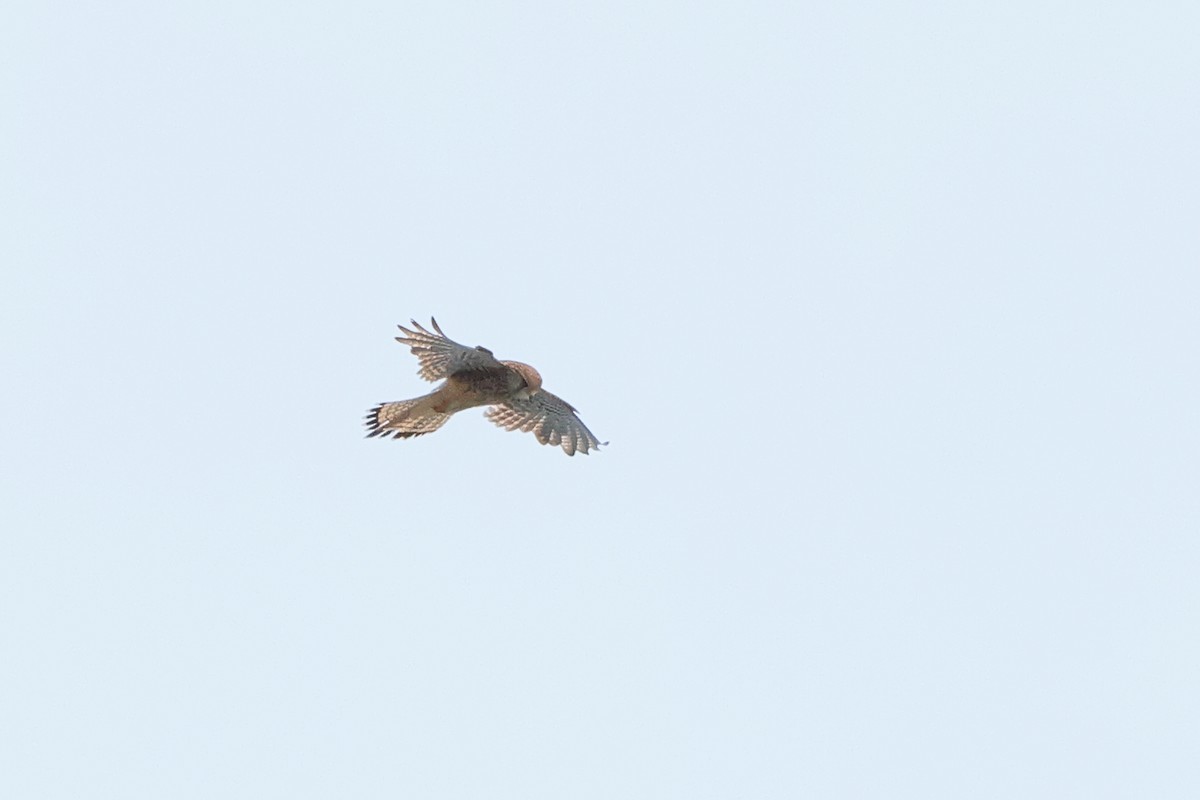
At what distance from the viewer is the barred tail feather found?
1930cm

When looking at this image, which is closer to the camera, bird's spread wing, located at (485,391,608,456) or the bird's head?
the bird's head

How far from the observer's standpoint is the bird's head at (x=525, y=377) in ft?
63.6

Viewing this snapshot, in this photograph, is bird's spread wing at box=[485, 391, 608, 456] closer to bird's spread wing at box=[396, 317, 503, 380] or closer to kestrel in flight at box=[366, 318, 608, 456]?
kestrel in flight at box=[366, 318, 608, 456]

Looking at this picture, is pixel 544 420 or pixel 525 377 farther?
pixel 544 420

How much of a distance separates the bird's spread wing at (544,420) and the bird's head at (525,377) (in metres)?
0.24

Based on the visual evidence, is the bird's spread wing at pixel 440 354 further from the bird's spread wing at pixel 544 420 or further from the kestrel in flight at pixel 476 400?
the bird's spread wing at pixel 544 420

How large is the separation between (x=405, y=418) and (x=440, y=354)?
0.83 meters

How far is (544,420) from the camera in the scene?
20047mm

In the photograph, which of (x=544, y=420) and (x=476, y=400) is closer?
(x=476, y=400)

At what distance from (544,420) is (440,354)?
5.05 ft

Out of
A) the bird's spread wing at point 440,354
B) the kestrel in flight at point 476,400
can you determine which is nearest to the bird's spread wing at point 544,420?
the kestrel in flight at point 476,400

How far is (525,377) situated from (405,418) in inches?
49.2

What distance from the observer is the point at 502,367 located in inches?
757

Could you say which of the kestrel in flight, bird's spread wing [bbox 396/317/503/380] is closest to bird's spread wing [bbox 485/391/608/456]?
the kestrel in flight
